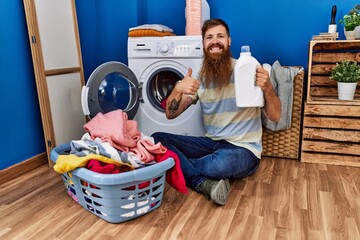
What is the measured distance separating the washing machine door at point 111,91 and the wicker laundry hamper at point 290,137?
2.97 ft

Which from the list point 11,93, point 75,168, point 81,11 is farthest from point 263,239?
point 81,11

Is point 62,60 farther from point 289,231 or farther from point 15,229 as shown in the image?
point 289,231

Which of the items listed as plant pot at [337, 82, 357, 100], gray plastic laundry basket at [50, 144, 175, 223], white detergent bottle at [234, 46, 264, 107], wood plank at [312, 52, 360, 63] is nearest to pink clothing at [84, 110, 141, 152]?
gray plastic laundry basket at [50, 144, 175, 223]

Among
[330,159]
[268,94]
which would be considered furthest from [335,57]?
[268,94]

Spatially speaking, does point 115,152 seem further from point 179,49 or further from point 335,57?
point 335,57

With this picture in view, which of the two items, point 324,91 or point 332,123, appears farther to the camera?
point 324,91

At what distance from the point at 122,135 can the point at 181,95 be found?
16.0 inches

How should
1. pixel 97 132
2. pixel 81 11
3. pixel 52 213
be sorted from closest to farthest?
pixel 52 213 → pixel 97 132 → pixel 81 11

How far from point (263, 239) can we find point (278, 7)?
167cm

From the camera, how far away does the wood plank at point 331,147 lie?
1.95 m

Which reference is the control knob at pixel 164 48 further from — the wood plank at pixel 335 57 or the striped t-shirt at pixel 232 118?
the wood plank at pixel 335 57

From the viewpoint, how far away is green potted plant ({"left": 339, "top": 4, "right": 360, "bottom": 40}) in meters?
1.93

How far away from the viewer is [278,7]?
2.26 m

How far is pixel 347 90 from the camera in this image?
196 centimetres
